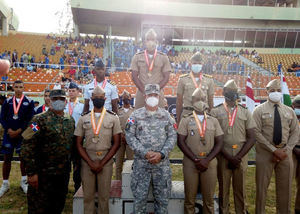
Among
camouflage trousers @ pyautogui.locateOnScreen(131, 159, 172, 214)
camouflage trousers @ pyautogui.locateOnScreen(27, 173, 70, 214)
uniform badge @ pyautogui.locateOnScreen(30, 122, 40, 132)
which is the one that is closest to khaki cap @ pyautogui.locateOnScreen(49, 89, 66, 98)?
uniform badge @ pyautogui.locateOnScreen(30, 122, 40, 132)

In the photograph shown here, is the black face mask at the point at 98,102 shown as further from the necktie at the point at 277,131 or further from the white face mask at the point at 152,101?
the necktie at the point at 277,131

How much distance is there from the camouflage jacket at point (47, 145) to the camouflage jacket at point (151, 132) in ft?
2.91

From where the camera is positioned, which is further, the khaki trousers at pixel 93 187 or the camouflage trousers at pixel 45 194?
the khaki trousers at pixel 93 187

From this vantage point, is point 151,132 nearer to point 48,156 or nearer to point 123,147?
point 48,156

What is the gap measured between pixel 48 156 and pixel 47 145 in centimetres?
15

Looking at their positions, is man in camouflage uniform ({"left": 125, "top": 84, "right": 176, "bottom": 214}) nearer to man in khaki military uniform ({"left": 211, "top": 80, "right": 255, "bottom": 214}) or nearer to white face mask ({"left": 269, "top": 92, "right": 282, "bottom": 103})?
man in khaki military uniform ({"left": 211, "top": 80, "right": 255, "bottom": 214})

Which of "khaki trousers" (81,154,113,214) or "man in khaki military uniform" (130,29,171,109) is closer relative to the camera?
"khaki trousers" (81,154,113,214)

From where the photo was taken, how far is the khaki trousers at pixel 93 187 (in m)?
3.65

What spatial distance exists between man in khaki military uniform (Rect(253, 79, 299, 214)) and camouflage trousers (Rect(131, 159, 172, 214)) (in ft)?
5.71

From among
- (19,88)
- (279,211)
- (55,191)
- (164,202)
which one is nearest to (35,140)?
(55,191)

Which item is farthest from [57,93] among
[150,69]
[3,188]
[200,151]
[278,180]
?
[278,180]

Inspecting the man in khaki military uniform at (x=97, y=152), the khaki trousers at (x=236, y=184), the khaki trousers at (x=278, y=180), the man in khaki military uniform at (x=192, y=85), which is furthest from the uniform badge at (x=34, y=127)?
the khaki trousers at (x=278, y=180)

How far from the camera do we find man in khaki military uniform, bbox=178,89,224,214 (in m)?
3.67

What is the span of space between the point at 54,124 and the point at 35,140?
31 centimetres
